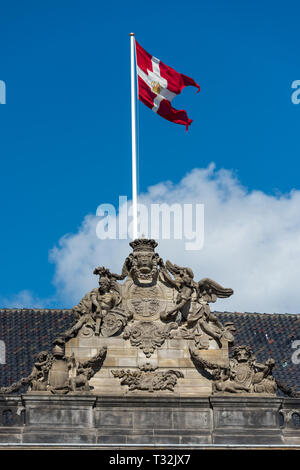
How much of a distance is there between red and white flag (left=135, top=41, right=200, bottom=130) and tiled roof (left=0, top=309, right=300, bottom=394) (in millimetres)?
9342

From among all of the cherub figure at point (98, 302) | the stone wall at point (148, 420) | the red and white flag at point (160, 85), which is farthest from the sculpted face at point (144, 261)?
the red and white flag at point (160, 85)

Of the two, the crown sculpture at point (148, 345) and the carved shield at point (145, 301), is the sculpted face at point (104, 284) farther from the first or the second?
the carved shield at point (145, 301)

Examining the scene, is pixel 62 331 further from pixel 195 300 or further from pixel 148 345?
pixel 195 300

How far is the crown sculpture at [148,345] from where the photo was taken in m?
30.2

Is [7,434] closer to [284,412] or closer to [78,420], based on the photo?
[78,420]

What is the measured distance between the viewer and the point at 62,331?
39156 mm

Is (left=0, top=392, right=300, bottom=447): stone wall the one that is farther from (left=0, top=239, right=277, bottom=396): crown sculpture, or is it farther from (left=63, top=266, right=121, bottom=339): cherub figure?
(left=63, top=266, right=121, bottom=339): cherub figure

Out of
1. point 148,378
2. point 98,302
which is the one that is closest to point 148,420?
point 148,378

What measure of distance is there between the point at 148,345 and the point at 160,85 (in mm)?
9232

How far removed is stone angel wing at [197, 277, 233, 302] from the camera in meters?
31.6

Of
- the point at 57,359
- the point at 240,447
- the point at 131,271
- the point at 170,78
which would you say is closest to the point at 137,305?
the point at 131,271
